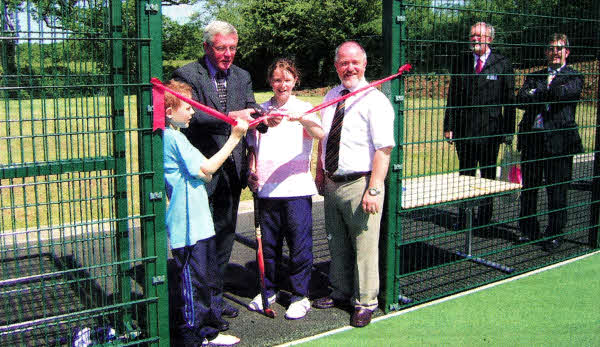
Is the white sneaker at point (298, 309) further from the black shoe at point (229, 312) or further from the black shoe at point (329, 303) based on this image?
the black shoe at point (229, 312)

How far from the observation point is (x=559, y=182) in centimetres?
559

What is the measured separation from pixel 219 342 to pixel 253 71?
4406 centimetres

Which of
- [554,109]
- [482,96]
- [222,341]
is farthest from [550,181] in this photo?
[222,341]

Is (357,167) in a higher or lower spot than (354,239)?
higher

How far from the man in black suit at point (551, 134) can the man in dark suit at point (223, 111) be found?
2615 millimetres

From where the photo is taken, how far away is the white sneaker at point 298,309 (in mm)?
4016

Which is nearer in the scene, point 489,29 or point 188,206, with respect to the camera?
point 188,206

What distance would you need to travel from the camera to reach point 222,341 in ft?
11.8

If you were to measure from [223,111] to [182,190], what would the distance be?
828mm

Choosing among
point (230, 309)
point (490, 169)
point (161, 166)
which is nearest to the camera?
point (161, 166)

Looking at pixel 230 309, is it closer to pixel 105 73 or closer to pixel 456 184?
pixel 105 73

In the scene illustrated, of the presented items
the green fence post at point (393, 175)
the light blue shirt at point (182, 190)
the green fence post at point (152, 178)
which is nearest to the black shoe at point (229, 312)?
the green fence post at point (152, 178)

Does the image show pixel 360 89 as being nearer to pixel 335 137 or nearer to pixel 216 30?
pixel 335 137

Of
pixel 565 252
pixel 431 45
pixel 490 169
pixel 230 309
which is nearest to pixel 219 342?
pixel 230 309
